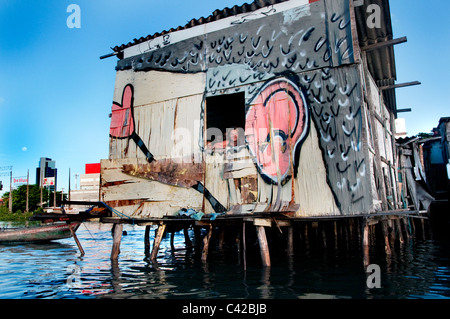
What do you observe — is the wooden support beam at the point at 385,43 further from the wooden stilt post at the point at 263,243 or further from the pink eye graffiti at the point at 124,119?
the pink eye graffiti at the point at 124,119

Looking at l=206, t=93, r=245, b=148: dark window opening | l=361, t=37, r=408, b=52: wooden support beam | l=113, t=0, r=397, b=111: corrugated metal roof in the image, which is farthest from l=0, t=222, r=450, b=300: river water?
l=113, t=0, r=397, b=111: corrugated metal roof

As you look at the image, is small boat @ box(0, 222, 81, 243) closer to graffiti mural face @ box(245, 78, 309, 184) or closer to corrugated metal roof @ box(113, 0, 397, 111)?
corrugated metal roof @ box(113, 0, 397, 111)

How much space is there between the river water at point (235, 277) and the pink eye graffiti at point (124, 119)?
15.0 ft

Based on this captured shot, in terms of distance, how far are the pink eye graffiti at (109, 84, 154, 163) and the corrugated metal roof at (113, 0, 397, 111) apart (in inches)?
80.3

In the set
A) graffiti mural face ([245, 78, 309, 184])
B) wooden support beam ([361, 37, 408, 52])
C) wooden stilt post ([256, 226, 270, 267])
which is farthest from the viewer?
wooden support beam ([361, 37, 408, 52])

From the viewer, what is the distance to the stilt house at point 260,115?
8.99 m

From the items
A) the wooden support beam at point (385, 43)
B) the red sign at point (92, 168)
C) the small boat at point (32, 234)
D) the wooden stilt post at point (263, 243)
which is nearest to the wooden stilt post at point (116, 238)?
the wooden stilt post at point (263, 243)

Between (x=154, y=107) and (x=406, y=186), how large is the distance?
1280 cm

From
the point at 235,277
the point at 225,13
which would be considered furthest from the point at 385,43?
the point at 235,277

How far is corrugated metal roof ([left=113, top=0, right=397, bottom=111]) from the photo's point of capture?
32.7 ft

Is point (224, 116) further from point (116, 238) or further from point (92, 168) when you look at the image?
point (92, 168)

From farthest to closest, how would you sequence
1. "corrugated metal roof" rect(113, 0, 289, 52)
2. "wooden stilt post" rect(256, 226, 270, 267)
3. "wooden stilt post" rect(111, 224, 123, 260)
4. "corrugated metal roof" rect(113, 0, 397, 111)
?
"wooden stilt post" rect(111, 224, 123, 260) < "corrugated metal roof" rect(113, 0, 289, 52) < "corrugated metal roof" rect(113, 0, 397, 111) < "wooden stilt post" rect(256, 226, 270, 267)

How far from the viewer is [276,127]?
9797 millimetres
